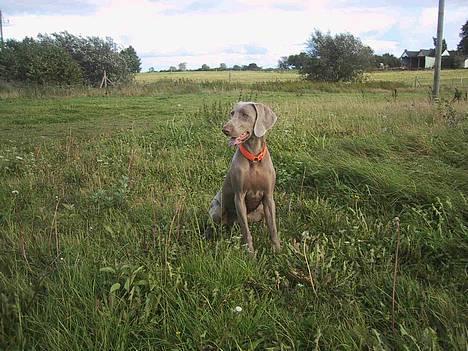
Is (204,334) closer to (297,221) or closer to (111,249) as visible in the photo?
(111,249)

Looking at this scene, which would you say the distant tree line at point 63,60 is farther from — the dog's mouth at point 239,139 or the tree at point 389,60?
the tree at point 389,60

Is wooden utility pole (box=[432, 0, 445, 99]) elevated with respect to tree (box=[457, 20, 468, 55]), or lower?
lower

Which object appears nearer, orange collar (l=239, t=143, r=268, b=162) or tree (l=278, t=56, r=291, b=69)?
orange collar (l=239, t=143, r=268, b=162)

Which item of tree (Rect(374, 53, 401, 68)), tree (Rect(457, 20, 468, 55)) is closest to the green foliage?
tree (Rect(374, 53, 401, 68))

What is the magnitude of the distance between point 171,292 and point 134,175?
10.4ft

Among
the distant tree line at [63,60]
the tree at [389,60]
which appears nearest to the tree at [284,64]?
the tree at [389,60]

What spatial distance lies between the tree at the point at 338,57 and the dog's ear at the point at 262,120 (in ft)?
113

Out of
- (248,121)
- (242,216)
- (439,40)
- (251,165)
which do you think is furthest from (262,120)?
(439,40)

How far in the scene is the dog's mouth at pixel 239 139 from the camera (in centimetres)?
311

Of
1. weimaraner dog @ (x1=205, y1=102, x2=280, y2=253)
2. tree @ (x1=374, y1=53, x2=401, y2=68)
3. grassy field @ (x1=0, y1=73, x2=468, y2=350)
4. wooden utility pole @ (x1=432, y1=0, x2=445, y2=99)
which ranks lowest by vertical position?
grassy field @ (x1=0, y1=73, x2=468, y2=350)

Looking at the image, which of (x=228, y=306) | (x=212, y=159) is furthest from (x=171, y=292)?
(x=212, y=159)

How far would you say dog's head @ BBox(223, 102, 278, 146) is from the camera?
124 inches

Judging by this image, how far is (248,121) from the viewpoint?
322 centimetres

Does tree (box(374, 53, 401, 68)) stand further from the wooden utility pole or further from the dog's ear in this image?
the dog's ear
